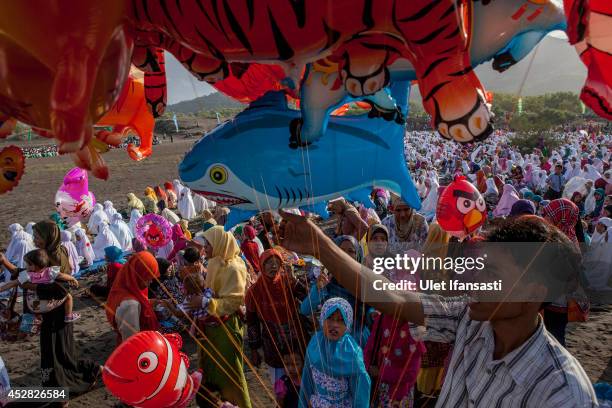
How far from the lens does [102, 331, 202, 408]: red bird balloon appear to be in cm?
183

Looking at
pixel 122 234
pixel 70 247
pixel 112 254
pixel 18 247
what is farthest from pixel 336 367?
pixel 122 234

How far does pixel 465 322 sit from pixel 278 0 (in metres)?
1.04

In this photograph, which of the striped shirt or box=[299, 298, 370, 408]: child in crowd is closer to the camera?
the striped shirt

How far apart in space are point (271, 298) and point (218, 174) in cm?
132

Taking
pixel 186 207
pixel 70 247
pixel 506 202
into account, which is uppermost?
pixel 506 202

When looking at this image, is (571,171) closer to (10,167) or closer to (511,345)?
(511,345)

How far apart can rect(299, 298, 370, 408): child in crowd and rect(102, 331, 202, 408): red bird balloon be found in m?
0.63

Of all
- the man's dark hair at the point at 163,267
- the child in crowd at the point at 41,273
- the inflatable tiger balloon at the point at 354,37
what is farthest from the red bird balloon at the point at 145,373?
the man's dark hair at the point at 163,267

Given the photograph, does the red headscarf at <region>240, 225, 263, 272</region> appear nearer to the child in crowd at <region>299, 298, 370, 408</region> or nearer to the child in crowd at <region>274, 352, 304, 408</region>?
the child in crowd at <region>274, 352, 304, 408</region>

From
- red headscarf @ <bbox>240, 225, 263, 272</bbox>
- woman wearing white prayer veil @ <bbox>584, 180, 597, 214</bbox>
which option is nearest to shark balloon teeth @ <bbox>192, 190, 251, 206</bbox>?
red headscarf @ <bbox>240, 225, 263, 272</bbox>

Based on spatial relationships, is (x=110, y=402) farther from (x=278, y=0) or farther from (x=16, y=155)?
(x=278, y=0)

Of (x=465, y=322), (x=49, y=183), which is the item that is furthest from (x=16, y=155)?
(x=49, y=183)

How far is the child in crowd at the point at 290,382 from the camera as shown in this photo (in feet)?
9.14

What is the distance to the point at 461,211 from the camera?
10.4ft
